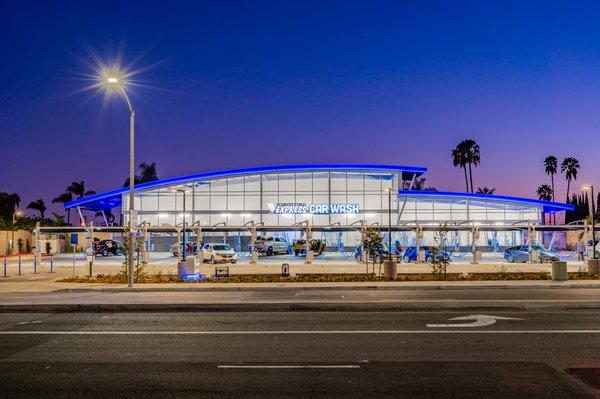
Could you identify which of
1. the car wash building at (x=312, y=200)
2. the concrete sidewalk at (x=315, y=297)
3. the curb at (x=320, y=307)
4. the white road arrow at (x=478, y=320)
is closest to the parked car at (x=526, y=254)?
the car wash building at (x=312, y=200)

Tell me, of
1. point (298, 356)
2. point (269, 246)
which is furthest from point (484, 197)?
point (298, 356)

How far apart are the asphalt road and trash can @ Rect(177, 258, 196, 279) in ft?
40.2

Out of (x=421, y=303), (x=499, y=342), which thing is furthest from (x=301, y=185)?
(x=499, y=342)

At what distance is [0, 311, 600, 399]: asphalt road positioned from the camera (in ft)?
24.2

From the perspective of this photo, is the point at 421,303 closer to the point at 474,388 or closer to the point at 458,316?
the point at 458,316

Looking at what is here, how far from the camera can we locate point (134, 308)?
52.9 ft

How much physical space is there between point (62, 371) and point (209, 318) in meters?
5.90

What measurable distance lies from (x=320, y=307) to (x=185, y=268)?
39.9 ft

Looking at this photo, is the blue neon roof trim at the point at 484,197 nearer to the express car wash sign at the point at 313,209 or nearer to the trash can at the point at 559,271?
the express car wash sign at the point at 313,209

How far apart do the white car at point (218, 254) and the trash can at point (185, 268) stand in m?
13.8

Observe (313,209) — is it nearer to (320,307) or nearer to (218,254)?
(218,254)

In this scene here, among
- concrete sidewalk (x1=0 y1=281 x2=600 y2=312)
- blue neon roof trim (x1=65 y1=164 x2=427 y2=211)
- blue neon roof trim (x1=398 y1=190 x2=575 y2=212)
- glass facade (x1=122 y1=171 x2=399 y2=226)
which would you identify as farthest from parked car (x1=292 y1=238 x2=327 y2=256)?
concrete sidewalk (x1=0 y1=281 x2=600 y2=312)

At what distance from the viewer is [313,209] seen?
5894cm

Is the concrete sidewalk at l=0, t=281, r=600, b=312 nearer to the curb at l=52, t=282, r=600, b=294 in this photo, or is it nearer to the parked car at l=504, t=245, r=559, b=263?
the curb at l=52, t=282, r=600, b=294
